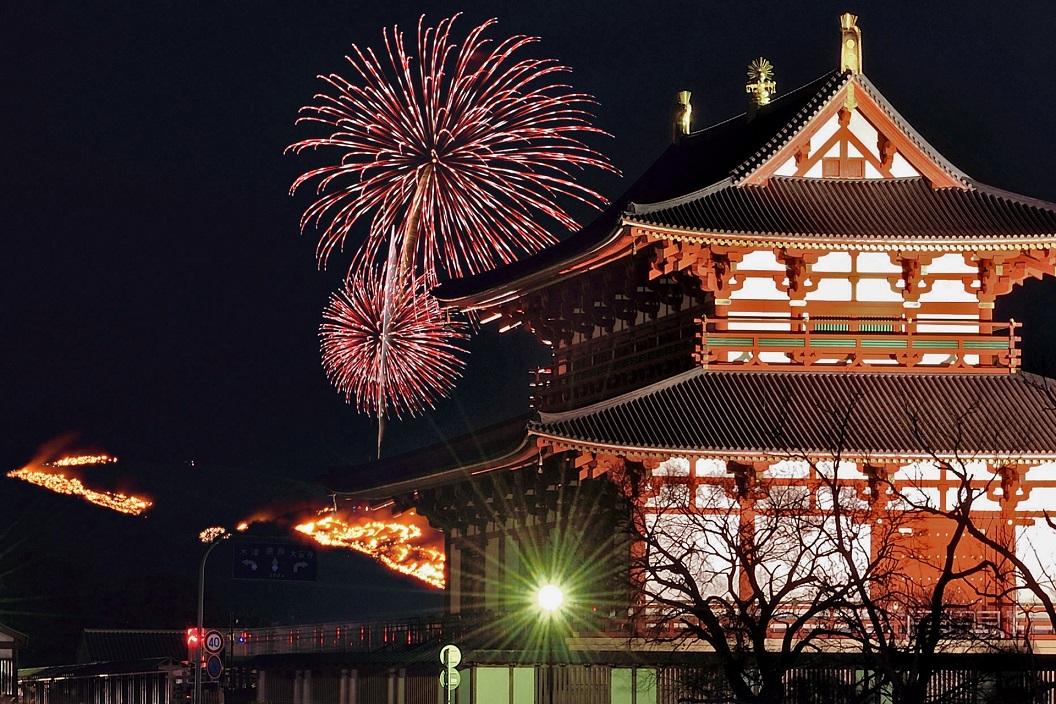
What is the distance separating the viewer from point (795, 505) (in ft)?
154

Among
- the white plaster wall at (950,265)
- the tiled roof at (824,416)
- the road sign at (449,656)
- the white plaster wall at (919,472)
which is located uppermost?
the white plaster wall at (950,265)

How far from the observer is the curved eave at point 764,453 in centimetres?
4722

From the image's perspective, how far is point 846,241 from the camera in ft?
161

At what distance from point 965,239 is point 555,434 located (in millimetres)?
12302

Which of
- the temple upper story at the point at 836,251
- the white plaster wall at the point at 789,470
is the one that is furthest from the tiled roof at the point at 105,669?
the white plaster wall at the point at 789,470

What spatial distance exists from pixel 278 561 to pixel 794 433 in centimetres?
3985

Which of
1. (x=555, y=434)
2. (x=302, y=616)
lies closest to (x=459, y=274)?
(x=555, y=434)

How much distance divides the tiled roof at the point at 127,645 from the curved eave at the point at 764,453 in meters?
78.0

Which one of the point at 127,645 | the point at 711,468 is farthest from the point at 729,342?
the point at 127,645

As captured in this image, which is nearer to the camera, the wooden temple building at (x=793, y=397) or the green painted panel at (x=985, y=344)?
the wooden temple building at (x=793, y=397)

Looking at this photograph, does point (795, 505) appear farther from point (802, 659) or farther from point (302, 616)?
point (302, 616)

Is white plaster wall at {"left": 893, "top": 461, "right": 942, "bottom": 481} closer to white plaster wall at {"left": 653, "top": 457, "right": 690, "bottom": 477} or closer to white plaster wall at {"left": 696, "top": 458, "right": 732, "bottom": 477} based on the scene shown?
white plaster wall at {"left": 696, "top": 458, "right": 732, "bottom": 477}

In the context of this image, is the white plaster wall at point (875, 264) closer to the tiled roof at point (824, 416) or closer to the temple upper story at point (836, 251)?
the temple upper story at point (836, 251)

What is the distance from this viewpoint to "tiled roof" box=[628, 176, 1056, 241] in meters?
49.2
